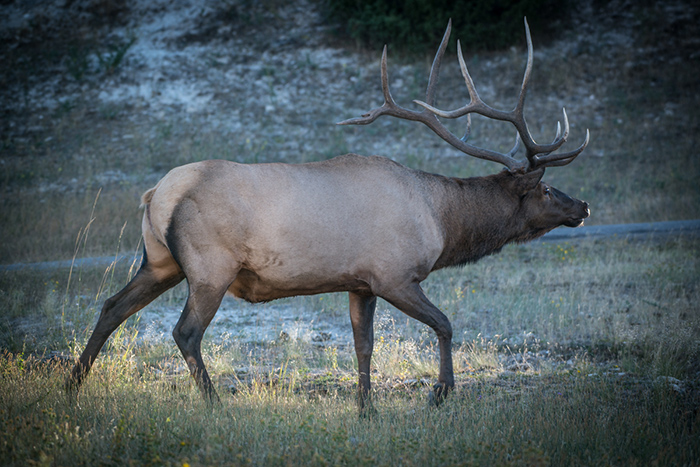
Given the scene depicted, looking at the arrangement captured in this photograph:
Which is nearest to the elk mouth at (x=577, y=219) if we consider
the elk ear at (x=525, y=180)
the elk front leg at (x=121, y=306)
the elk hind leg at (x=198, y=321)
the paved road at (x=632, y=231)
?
the elk ear at (x=525, y=180)

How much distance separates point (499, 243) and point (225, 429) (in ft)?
10.9

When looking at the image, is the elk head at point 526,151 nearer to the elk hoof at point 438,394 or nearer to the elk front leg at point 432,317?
the elk front leg at point 432,317

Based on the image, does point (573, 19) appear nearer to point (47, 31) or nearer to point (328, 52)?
point (328, 52)

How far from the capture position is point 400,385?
603 cm

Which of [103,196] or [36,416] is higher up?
[36,416]

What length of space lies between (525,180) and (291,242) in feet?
8.52

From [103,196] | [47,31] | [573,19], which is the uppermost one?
[573,19]

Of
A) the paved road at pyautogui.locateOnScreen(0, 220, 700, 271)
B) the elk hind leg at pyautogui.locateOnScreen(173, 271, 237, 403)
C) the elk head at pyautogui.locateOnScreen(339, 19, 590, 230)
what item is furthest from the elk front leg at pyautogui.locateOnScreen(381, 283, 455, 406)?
the paved road at pyautogui.locateOnScreen(0, 220, 700, 271)

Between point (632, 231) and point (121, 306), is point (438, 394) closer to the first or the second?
point (121, 306)

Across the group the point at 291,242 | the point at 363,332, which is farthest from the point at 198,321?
the point at 363,332

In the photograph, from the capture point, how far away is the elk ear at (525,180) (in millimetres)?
6344

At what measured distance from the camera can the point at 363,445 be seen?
407cm

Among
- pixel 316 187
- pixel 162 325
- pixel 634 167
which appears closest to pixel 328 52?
pixel 634 167

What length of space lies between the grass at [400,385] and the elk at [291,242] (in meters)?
0.46
